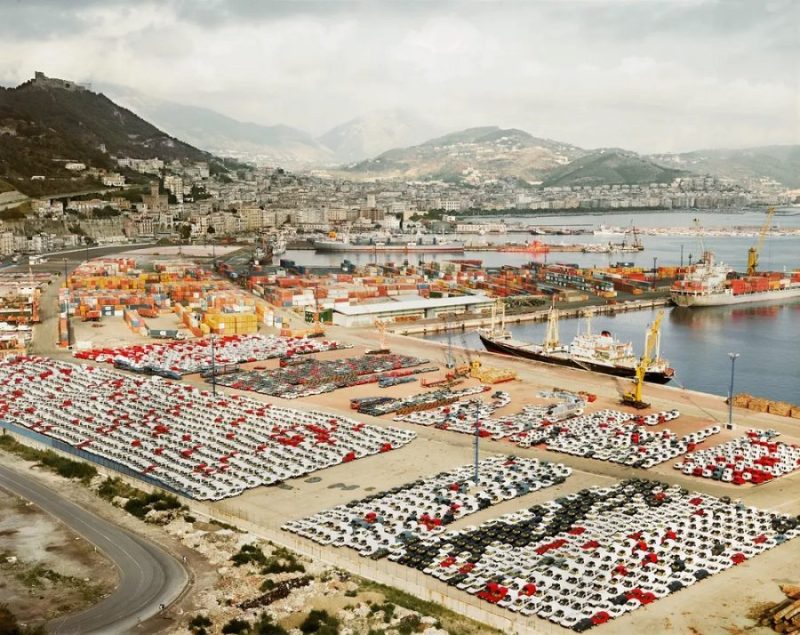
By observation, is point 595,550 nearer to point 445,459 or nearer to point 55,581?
point 445,459

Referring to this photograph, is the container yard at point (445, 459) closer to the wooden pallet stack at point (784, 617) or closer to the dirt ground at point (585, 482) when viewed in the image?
the dirt ground at point (585, 482)

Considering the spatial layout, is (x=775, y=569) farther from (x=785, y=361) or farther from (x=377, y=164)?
(x=377, y=164)

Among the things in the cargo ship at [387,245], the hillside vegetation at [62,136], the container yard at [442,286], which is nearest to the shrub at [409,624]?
the container yard at [442,286]

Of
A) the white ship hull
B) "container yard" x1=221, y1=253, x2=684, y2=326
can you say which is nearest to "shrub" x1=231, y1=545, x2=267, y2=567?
"container yard" x1=221, y1=253, x2=684, y2=326

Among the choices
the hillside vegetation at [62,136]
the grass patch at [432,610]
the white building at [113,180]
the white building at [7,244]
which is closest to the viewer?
the grass patch at [432,610]

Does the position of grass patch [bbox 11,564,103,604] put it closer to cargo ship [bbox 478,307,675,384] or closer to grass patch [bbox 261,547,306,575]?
grass patch [bbox 261,547,306,575]

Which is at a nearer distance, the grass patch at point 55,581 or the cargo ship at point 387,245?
the grass patch at point 55,581

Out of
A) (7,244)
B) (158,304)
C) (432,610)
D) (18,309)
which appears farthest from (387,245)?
(432,610)
